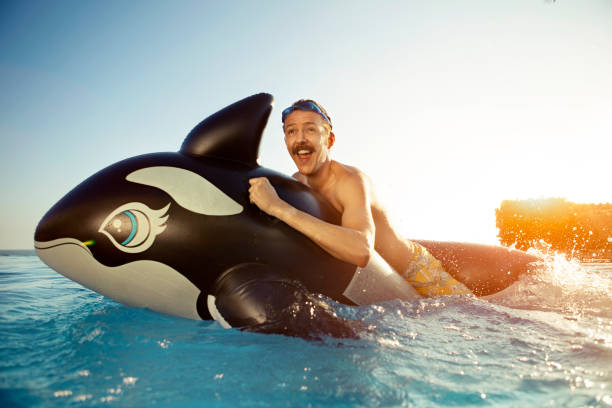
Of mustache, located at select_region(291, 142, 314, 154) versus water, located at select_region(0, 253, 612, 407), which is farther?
mustache, located at select_region(291, 142, 314, 154)

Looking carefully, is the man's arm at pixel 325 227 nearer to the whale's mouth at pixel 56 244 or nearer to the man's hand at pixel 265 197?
the man's hand at pixel 265 197

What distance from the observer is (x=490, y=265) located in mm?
3916

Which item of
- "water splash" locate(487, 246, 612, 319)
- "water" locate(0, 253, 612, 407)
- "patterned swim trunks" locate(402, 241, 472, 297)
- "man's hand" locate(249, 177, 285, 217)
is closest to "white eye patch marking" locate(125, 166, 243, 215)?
"man's hand" locate(249, 177, 285, 217)

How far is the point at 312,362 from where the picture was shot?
5.58 feet

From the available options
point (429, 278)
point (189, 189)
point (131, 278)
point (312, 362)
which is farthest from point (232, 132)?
point (429, 278)

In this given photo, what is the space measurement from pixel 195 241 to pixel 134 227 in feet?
1.38

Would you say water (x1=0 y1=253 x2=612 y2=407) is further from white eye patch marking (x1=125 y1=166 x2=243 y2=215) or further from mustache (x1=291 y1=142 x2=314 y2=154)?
mustache (x1=291 y1=142 x2=314 y2=154)

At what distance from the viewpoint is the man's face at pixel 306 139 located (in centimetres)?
312

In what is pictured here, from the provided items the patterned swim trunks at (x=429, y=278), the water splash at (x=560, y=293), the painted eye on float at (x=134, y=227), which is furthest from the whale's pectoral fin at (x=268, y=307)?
the water splash at (x=560, y=293)

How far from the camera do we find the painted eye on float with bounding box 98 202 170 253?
2.30 metres

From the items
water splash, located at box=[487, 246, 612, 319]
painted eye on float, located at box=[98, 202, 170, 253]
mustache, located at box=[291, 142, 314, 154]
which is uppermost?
mustache, located at box=[291, 142, 314, 154]

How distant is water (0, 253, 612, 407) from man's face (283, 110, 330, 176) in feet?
4.38

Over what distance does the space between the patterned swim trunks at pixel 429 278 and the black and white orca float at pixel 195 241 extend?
1.09m

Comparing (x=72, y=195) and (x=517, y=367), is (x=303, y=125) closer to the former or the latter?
(x=72, y=195)
